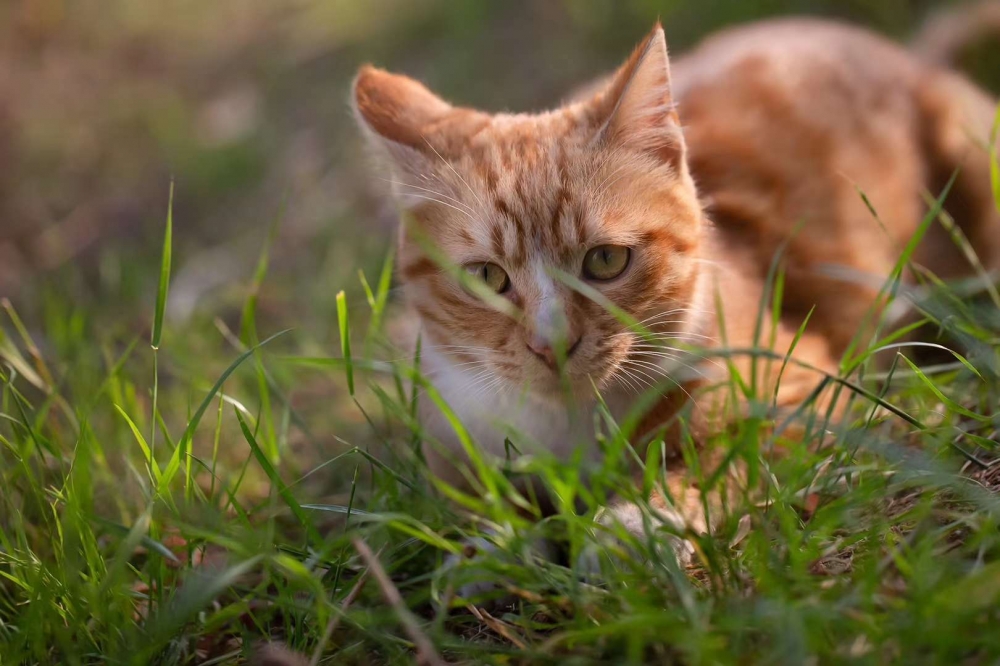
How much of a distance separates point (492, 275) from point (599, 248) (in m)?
0.27

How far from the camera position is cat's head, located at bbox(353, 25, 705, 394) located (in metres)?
1.86

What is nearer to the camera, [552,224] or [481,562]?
[481,562]

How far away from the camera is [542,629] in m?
1.63

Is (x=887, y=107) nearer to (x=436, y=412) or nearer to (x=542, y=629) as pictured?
(x=436, y=412)

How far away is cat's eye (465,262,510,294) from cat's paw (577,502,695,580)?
577 millimetres

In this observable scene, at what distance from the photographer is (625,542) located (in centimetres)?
161

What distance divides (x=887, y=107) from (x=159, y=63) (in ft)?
17.9

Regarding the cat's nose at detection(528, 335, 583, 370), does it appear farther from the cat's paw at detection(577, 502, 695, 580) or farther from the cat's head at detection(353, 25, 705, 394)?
the cat's paw at detection(577, 502, 695, 580)

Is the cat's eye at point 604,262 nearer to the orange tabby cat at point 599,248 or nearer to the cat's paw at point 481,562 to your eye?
the orange tabby cat at point 599,248

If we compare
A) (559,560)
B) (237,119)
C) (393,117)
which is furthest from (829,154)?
(237,119)

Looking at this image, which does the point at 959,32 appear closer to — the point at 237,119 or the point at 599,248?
the point at 599,248

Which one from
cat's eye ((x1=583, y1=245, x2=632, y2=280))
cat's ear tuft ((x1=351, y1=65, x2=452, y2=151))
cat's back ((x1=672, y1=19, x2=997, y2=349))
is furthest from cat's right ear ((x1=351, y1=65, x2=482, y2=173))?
cat's back ((x1=672, y1=19, x2=997, y2=349))

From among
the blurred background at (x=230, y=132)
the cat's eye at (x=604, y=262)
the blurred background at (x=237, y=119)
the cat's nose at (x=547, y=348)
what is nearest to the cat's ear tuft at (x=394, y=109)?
the cat's eye at (x=604, y=262)

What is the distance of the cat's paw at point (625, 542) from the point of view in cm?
151
